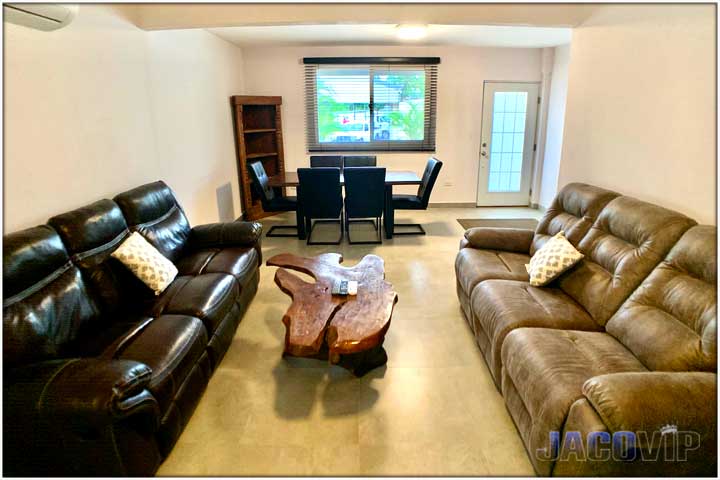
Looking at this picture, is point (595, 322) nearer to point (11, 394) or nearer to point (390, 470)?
point (390, 470)

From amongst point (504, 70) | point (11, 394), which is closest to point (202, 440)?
point (11, 394)

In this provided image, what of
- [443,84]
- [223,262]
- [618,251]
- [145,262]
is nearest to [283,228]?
[223,262]

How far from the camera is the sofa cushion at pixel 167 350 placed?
1.71 metres

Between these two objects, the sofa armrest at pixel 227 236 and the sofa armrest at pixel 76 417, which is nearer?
the sofa armrest at pixel 76 417

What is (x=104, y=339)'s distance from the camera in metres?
1.95

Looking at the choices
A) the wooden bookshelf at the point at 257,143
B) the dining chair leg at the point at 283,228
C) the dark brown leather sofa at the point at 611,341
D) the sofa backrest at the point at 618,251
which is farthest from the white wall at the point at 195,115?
the sofa backrest at the point at 618,251

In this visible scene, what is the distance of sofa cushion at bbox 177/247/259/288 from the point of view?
2752mm

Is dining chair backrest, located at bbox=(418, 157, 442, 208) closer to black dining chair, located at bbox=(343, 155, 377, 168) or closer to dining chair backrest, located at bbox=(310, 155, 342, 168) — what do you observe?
black dining chair, located at bbox=(343, 155, 377, 168)

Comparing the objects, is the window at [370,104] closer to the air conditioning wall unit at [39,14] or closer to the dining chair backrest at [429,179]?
the dining chair backrest at [429,179]

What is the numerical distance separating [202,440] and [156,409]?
0.38 meters

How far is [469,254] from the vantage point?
295cm

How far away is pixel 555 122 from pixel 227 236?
480 cm

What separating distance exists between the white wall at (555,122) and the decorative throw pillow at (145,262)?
4.83 metres

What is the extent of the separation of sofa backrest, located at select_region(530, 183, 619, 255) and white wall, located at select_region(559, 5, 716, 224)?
19 centimetres
